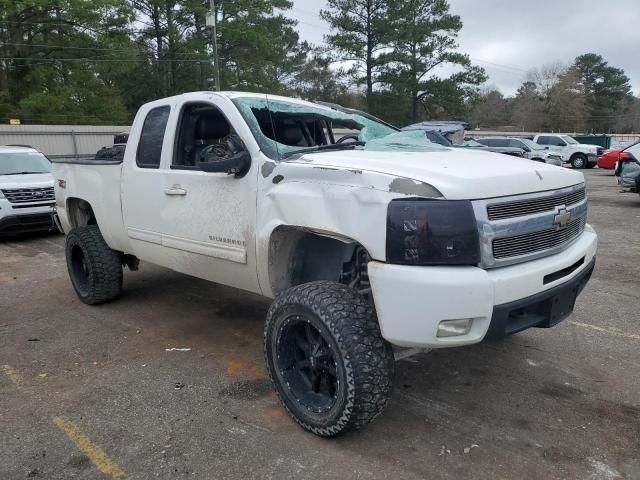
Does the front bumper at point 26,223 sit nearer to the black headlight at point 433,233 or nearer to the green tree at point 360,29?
the black headlight at point 433,233

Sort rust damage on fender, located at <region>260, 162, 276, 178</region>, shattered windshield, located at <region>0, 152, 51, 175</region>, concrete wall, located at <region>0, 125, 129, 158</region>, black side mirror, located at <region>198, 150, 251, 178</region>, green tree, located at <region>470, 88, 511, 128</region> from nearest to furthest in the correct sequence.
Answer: rust damage on fender, located at <region>260, 162, 276, 178</region>, black side mirror, located at <region>198, 150, 251, 178</region>, shattered windshield, located at <region>0, 152, 51, 175</region>, concrete wall, located at <region>0, 125, 129, 158</region>, green tree, located at <region>470, 88, 511, 128</region>

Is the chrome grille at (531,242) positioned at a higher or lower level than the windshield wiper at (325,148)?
lower

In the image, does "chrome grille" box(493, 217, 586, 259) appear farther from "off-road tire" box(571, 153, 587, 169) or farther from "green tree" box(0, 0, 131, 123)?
"green tree" box(0, 0, 131, 123)

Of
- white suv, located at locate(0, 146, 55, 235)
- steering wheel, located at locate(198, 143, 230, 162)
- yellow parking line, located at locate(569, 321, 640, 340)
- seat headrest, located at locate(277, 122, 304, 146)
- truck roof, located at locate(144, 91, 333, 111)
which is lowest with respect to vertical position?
yellow parking line, located at locate(569, 321, 640, 340)

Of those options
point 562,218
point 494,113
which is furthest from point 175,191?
point 494,113

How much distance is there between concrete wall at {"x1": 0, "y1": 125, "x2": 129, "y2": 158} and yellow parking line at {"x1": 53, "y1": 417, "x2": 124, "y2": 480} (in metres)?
24.9

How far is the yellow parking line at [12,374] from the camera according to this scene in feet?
12.4

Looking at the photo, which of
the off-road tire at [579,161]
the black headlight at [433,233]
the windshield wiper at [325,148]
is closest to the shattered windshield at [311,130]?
the windshield wiper at [325,148]

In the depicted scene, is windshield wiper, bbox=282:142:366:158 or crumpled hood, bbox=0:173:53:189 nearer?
windshield wiper, bbox=282:142:366:158

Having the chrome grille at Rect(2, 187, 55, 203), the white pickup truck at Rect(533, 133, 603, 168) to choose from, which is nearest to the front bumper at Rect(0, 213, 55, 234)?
the chrome grille at Rect(2, 187, 55, 203)

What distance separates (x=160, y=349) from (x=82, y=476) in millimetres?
1632

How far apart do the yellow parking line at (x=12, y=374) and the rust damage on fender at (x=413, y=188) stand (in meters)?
2.95

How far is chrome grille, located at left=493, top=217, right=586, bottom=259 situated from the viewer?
270 centimetres

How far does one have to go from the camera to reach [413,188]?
2.63 meters
